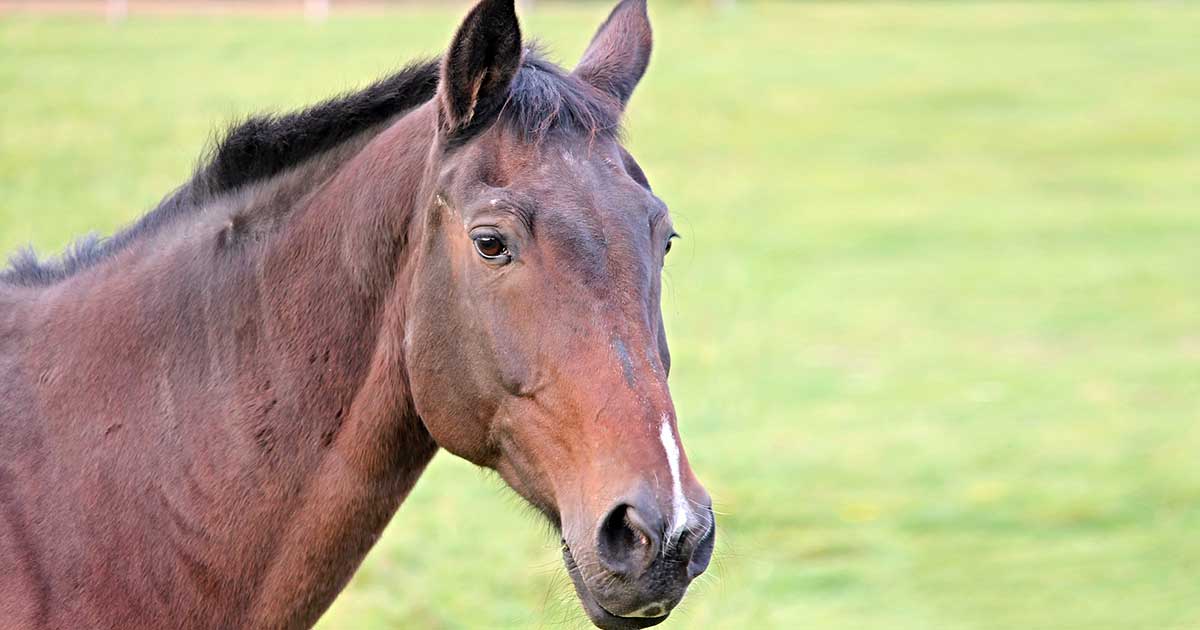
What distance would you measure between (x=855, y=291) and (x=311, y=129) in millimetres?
12653

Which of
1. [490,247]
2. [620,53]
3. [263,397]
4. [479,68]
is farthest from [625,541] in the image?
[620,53]

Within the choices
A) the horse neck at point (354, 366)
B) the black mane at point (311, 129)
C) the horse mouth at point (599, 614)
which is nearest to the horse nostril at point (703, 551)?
the horse mouth at point (599, 614)

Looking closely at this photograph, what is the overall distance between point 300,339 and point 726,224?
47.0 ft

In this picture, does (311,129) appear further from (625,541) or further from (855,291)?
(855,291)

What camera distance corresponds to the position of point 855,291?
15930 mm

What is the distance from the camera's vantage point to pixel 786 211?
1898cm

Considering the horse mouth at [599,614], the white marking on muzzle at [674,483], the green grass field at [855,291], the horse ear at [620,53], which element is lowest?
the green grass field at [855,291]

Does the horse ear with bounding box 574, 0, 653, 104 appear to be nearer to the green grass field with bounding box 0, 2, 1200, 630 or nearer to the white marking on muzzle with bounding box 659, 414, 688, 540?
the green grass field with bounding box 0, 2, 1200, 630

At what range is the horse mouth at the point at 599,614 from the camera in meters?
3.18

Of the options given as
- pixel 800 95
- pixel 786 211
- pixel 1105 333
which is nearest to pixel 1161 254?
pixel 1105 333

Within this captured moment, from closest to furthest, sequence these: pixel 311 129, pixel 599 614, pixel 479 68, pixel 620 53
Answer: pixel 599 614 → pixel 479 68 → pixel 311 129 → pixel 620 53

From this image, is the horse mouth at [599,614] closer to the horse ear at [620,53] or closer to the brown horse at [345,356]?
the brown horse at [345,356]

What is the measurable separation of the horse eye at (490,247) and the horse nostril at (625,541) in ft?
2.31

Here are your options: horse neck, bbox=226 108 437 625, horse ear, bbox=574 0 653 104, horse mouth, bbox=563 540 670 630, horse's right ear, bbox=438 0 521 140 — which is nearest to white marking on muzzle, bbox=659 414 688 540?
horse mouth, bbox=563 540 670 630
